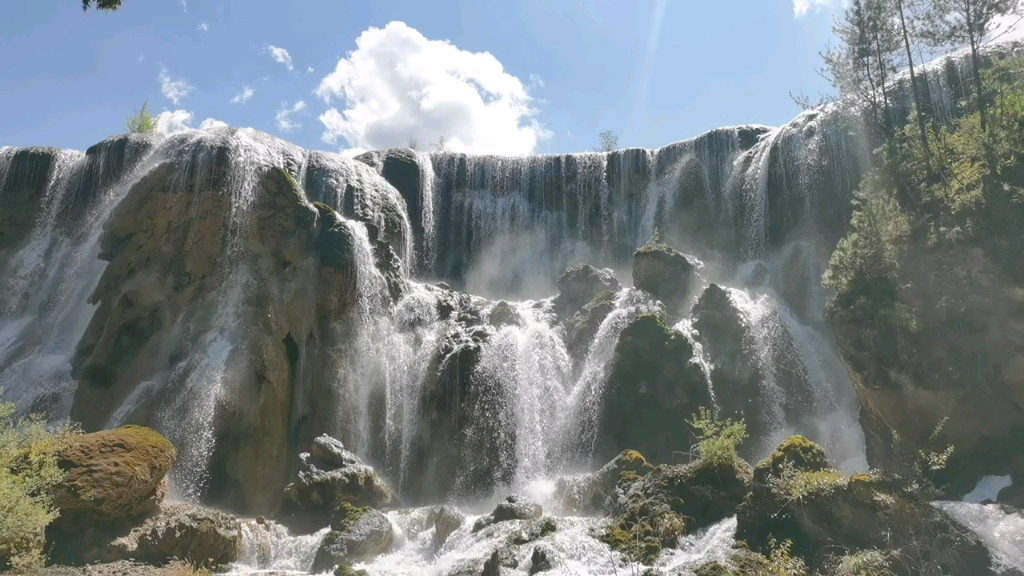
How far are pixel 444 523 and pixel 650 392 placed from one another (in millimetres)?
9071

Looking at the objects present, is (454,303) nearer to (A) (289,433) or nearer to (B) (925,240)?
(A) (289,433)

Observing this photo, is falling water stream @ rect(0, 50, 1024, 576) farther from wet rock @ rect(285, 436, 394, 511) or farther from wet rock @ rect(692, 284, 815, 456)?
→ wet rock @ rect(285, 436, 394, 511)

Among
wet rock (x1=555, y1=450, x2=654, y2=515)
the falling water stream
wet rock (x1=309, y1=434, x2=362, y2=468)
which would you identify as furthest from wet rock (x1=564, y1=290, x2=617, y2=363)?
wet rock (x1=309, y1=434, x2=362, y2=468)

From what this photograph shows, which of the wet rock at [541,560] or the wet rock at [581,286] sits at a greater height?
the wet rock at [581,286]

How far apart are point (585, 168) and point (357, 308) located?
15.7 m

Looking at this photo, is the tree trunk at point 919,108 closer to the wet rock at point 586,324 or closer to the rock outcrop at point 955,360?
the rock outcrop at point 955,360

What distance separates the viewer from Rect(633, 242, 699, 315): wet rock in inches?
1021

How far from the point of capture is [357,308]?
965 inches

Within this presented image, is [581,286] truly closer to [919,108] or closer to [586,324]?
[586,324]

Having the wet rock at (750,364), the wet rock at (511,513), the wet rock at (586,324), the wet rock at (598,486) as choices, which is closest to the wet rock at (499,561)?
the wet rock at (511,513)

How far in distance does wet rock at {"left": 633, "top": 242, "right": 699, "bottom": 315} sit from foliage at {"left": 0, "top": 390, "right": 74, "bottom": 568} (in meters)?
18.6

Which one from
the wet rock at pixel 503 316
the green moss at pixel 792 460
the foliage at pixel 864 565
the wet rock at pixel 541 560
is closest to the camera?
the foliage at pixel 864 565

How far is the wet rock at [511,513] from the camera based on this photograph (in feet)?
49.5

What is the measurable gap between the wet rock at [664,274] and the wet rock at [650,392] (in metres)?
2.84
